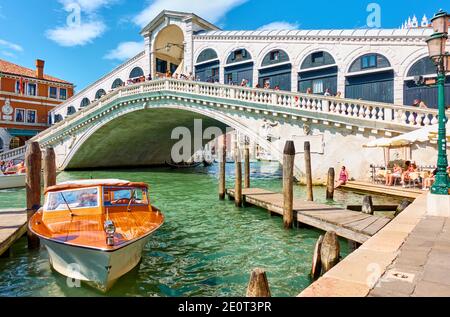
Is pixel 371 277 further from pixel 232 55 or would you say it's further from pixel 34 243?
pixel 232 55

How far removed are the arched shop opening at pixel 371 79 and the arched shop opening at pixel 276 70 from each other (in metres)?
3.48

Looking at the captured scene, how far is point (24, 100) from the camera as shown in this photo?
3080 cm

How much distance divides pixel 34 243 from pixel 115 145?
20387mm

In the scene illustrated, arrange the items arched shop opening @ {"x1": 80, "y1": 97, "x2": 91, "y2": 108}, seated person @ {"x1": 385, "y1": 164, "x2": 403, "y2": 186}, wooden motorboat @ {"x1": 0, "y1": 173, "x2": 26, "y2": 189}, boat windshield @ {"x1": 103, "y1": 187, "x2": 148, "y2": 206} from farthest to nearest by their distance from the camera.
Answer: arched shop opening @ {"x1": 80, "y1": 97, "x2": 91, "y2": 108}, wooden motorboat @ {"x1": 0, "y1": 173, "x2": 26, "y2": 189}, seated person @ {"x1": 385, "y1": 164, "x2": 403, "y2": 186}, boat windshield @ {"x1": 103, "y1": 187, "x2": 148, "y2": 206}

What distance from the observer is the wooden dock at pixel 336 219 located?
5.83m

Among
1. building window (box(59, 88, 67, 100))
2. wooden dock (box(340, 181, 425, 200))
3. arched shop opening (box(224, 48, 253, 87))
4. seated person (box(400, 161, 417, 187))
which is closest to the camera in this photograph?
wooden dock (box(340, 181, 425, 200))

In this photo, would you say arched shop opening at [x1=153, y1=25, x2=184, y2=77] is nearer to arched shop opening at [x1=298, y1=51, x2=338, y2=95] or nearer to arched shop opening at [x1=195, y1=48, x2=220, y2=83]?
arched shop opening at [x1=195, y1=48, x2=220, y2=83]

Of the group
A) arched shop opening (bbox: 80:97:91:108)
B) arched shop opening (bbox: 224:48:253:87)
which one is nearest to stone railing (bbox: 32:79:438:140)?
arched shop opening (bbox: 224:48:253:87)

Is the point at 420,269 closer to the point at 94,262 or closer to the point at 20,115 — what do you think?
the point at 94,262

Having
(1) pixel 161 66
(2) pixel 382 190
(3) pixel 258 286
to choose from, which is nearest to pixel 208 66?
(1) pixel 161 66

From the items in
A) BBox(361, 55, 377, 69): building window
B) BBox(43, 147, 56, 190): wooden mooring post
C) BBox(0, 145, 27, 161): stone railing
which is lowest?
BBox(43, 147, 56, 190): wooden mooring post

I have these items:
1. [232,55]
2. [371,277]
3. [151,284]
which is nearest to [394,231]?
[371,277]

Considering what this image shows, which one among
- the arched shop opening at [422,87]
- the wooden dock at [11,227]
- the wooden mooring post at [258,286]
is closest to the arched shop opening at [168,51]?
the arched shop opening at [422,87]

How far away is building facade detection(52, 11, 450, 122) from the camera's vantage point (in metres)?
15.7
